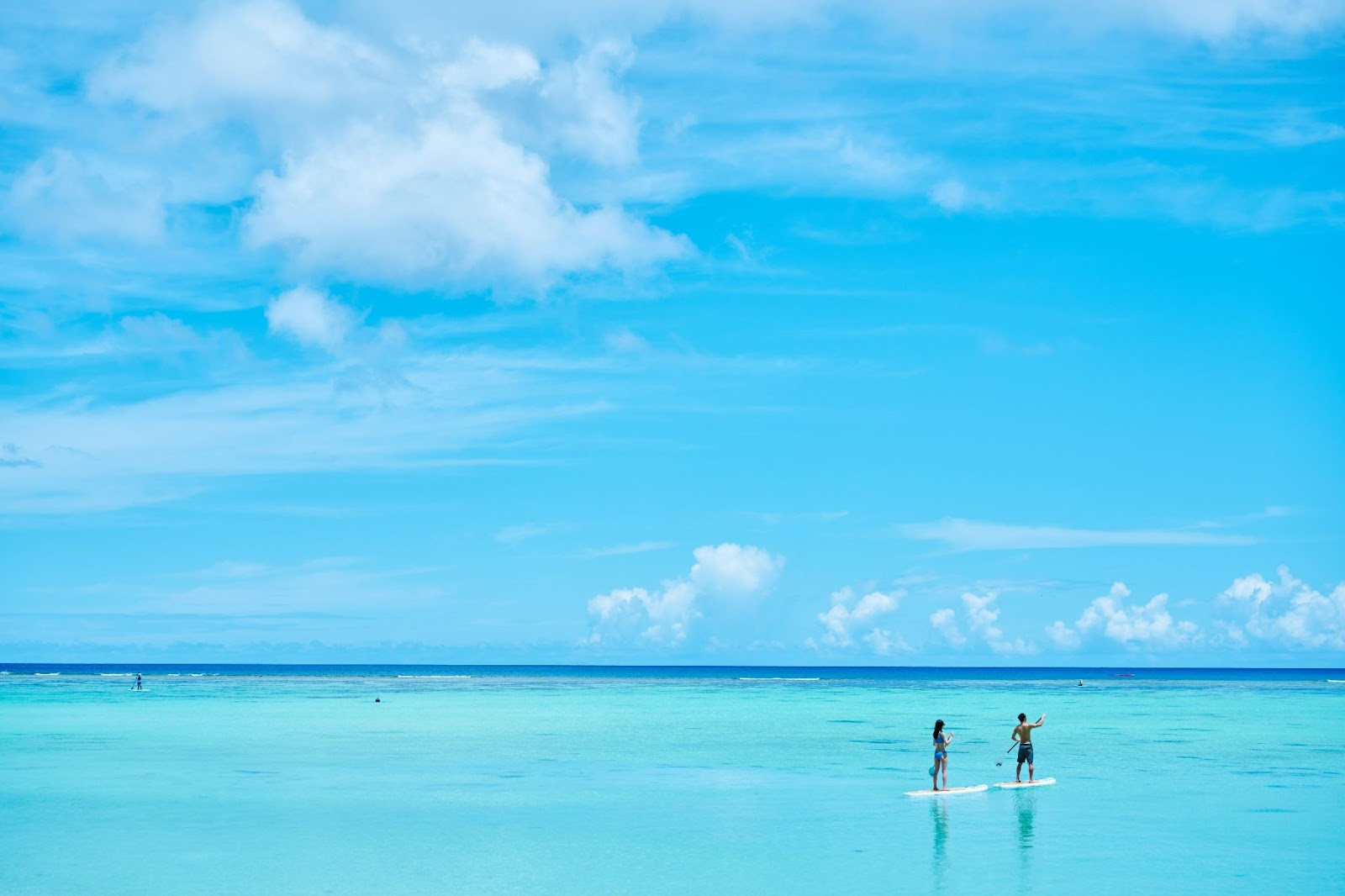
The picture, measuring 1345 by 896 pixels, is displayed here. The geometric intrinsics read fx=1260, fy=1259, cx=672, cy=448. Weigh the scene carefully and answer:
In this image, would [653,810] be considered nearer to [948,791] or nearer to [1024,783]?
[948,791]

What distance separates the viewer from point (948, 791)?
32188 millimetres

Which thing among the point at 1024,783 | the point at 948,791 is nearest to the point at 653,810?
the point at 948,791

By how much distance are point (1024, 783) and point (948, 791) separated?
10.1 ft

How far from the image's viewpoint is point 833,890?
21.1 meters

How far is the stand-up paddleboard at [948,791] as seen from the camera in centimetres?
3191

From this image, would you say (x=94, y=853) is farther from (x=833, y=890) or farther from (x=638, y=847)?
(x=833, y=890)

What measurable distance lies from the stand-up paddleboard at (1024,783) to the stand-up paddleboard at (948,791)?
0.53 meters

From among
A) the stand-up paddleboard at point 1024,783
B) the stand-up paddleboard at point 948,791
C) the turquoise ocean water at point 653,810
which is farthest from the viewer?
the stand-up paddleboard at point 1024,783

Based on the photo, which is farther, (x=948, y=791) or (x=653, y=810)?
(x=948, y=791)

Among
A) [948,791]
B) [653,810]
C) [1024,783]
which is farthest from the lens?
[1024,783]

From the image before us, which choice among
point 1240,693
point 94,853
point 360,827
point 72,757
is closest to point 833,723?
point 72,757

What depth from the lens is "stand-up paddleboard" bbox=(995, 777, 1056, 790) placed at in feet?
110

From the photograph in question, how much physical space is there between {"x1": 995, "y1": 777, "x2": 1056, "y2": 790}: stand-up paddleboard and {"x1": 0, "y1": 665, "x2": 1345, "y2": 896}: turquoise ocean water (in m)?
0.40

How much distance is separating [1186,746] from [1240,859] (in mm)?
25684
